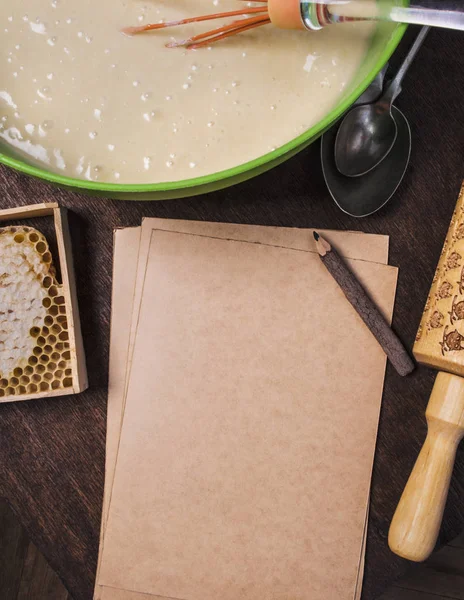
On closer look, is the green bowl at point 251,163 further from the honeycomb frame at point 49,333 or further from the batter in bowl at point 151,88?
the honeycomb frame at point 49,333

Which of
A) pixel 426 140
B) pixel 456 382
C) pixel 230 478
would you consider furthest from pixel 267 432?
pixel 426 140

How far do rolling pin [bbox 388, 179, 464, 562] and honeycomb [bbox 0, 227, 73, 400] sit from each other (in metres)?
0.29

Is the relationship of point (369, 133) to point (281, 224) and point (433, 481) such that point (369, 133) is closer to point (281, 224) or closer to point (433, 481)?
point (281, 224)

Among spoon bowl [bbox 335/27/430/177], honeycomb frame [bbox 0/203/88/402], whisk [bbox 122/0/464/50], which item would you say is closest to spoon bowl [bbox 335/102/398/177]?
spoon bowl [bbox 335/27/430/177]

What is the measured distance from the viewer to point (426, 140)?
0.51 metres

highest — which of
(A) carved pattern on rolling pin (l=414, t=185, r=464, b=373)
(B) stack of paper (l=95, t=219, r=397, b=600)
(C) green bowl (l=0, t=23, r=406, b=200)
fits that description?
(C) green bowl (l=0, t=23, r=406, b=200)

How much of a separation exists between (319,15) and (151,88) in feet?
0.40

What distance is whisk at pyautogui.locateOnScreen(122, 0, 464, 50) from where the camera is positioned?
13.6 inches

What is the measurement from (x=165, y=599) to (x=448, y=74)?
512 mm

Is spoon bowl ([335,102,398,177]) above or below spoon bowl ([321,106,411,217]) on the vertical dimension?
above

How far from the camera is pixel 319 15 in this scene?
35 centimetres

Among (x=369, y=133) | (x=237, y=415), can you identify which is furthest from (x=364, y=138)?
(x=237, y=415)

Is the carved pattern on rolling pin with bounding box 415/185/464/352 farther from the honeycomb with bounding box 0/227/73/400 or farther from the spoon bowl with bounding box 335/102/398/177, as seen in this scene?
the honeycomb with bounding box 0/227/73/400

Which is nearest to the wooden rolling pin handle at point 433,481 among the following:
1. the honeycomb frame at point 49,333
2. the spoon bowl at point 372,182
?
the spoon bowl at point 372,182
